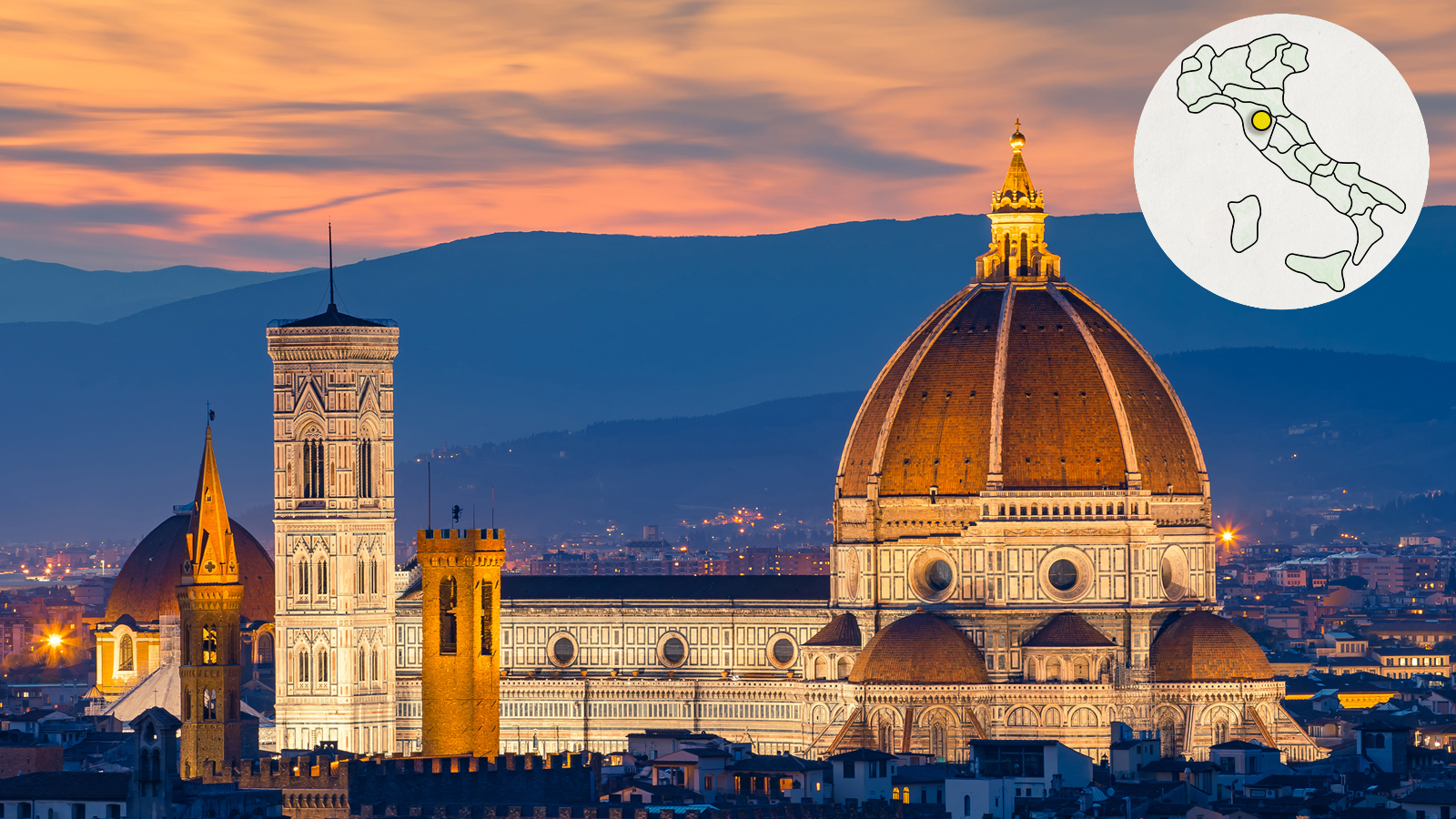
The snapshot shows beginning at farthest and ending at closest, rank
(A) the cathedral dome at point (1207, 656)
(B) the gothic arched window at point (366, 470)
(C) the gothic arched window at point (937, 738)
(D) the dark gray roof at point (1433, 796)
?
(B) the gothic arched window at point (366, 470)
(A) the cathedral dome at point (1207, 656)
(C) the gothic arched window at point (937, 738)
(D) the dark gray roof at point (1433, 796)

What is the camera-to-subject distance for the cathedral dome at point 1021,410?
5007 inches

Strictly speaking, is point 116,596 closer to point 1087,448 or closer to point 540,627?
point 540,627

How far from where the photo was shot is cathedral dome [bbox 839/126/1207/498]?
127188 mm

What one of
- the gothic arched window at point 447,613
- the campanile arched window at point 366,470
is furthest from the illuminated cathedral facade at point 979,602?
the gothic arched window at point 447,613

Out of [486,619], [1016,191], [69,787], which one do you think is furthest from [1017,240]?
[69,787]

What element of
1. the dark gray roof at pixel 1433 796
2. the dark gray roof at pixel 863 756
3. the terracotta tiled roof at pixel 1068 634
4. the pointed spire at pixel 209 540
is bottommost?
the dark gray roof at pixel 1433 796

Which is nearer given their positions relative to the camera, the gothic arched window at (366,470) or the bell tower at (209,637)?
the bell tower at (209,637)

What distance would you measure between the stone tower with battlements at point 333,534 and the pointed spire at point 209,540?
17485 millimetres

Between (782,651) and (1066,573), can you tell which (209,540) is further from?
(1066,573)

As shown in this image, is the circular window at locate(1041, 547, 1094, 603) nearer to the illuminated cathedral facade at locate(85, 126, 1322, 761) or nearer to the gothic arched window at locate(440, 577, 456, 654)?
the illuminated cathedral facade at locate(85, 126, 1322, 761)

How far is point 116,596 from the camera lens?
526 ft

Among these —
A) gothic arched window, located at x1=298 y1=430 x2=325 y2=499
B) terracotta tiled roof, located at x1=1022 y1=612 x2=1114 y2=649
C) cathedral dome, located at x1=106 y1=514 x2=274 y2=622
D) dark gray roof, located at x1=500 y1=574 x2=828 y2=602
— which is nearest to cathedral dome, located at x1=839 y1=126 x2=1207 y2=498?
terracotta tiled roof, located at x1=1022 y1=612 x2=1114 y2=649

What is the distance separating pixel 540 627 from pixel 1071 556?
61.3 ft

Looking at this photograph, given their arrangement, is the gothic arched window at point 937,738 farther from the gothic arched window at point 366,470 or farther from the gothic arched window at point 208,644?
the gothic arched window at point 208,644
